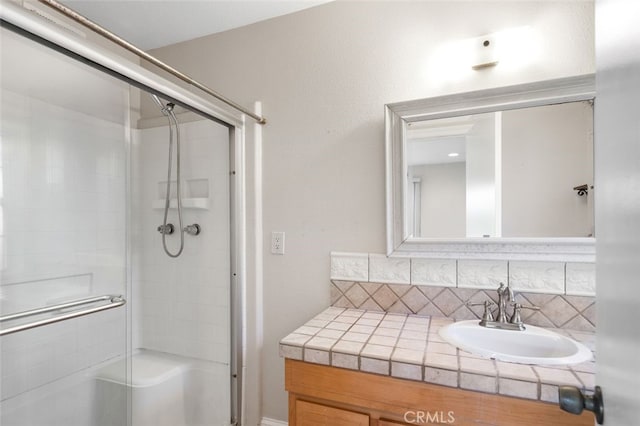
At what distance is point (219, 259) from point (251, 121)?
33.3 inches

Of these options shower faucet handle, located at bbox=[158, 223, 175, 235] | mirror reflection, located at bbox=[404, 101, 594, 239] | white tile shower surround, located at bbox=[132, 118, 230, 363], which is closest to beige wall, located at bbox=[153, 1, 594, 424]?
mirror reflection, located at bbox=[404, 101, 594, 239]

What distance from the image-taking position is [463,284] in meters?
1.40

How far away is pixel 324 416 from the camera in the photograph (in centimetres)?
108

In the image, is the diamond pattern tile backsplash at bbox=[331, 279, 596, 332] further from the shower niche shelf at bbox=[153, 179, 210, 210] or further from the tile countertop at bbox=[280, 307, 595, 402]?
the shower niche shelf at bbox=[153, 179, 210, 210]

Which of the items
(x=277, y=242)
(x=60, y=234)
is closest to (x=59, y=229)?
(x=60, y=234)

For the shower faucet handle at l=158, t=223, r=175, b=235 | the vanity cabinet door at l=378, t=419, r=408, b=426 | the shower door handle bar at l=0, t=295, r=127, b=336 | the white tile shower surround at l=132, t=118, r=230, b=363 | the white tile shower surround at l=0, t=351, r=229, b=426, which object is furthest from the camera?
the shower faucet handle at l=158, t=223, r=175, b=235

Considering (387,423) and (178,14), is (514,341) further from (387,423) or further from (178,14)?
(178,14)

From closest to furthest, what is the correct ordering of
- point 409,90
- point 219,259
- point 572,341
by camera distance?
point 572,341 → point 409,90 → point 219,259

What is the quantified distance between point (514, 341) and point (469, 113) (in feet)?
3.17

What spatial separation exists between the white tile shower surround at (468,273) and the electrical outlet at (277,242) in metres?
0.31

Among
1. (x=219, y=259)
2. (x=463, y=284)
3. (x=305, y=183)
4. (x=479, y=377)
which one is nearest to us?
(x=479, y=377)

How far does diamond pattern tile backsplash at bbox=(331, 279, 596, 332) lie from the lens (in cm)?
126

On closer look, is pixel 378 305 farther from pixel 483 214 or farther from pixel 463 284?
pixel 483 214

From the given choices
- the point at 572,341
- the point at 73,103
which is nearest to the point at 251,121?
the point at 73,103
